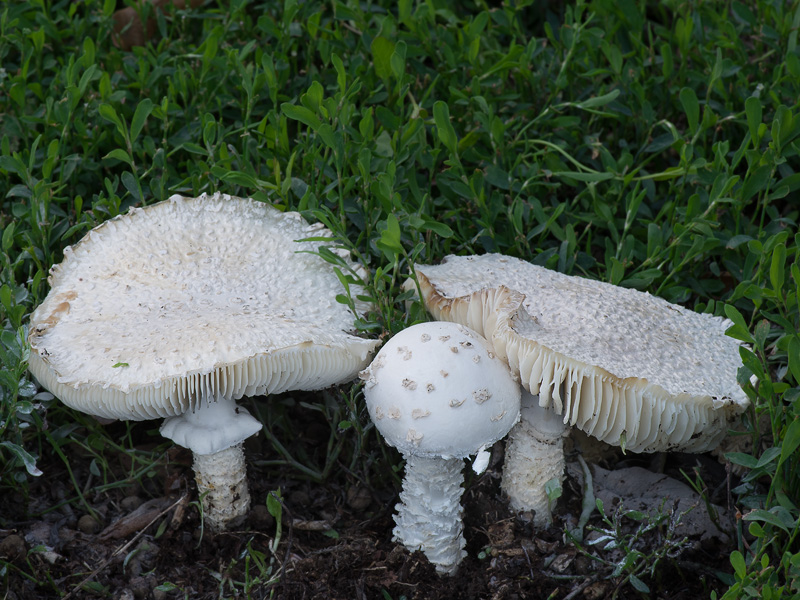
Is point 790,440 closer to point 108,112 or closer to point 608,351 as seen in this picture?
point 608,351

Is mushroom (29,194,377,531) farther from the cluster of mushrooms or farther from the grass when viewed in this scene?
the grass

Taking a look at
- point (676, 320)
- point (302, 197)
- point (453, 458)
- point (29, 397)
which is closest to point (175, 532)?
point (29, 397)

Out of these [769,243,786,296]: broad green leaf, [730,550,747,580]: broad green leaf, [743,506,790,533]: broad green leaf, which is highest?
[769,243,786,296]: broad green leaf

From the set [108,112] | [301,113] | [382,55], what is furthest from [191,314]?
[382,55]

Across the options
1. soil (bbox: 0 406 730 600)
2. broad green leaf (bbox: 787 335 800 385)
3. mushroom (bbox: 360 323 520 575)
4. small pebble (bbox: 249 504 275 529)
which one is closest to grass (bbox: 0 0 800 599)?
broad green leaf (bbox: 787 335 800 385)

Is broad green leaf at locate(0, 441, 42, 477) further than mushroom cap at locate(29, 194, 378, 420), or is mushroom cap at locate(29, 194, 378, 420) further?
broad green leaf at locate(0, 441, 42, 477)

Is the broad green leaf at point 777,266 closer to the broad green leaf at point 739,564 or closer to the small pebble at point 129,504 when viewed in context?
the broad green leaf at point 739,564

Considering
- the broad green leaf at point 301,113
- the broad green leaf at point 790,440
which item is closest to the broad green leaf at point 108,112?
the broad green leaf at point 301,113

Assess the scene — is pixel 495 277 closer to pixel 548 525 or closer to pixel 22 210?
pixel 548 525

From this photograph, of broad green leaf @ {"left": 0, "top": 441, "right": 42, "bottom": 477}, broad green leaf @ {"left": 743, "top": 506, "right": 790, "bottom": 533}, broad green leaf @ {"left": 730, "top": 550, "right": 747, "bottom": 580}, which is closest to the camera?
broad green leaf @ {"left": 730, "top": 550, "right": 747, "bottom": 580}
